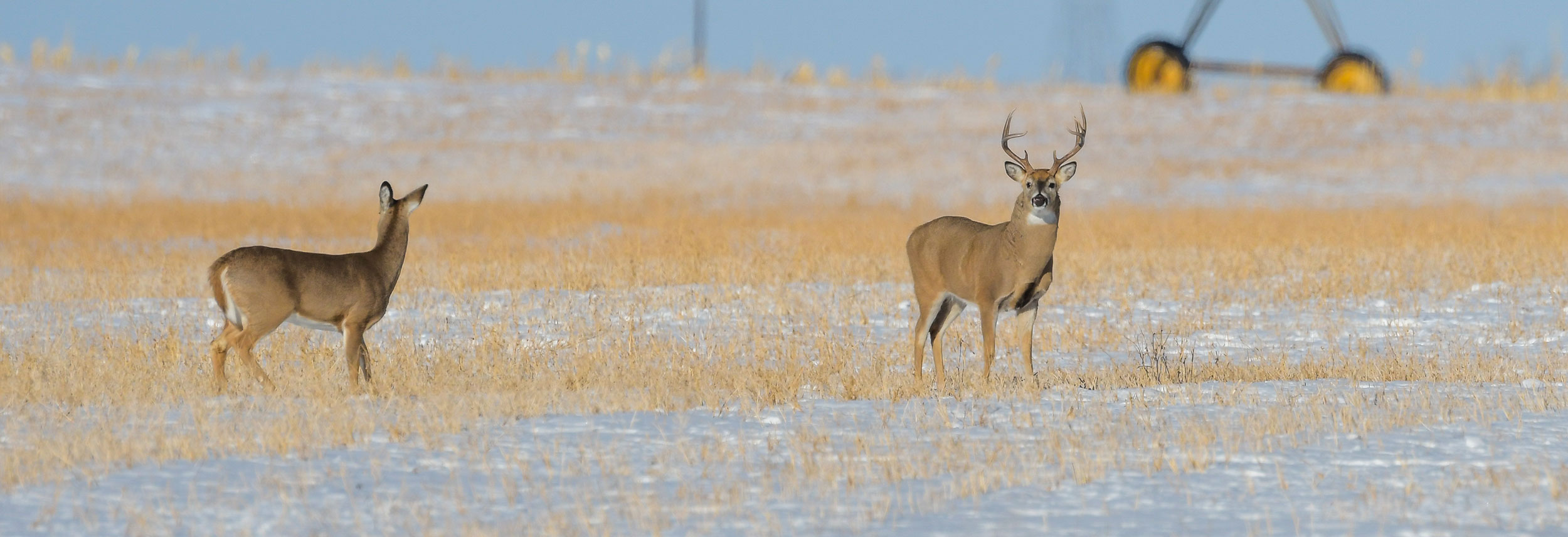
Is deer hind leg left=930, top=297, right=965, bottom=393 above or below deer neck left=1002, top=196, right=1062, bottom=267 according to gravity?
below

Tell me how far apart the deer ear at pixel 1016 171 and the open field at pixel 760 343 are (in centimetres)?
118

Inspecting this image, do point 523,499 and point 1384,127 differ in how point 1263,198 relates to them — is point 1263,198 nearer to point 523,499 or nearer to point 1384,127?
point 1384,127

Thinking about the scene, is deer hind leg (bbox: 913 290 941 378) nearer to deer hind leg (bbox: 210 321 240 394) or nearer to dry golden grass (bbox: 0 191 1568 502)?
dry golden grass (bbox: 0 191 1568 502)

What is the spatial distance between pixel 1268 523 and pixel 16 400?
20.5ft

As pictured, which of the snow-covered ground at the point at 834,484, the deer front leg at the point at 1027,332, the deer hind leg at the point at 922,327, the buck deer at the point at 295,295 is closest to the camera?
the snow-covered ground at the point at 834,484

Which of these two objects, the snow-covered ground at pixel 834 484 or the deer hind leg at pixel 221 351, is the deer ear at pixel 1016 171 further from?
the deer hind leg at pixel 221 351

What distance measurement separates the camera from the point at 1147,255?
17.5 m

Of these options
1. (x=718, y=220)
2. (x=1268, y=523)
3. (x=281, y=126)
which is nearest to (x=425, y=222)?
(x=718, y=220)

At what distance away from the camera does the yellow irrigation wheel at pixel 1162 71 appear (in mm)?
34688

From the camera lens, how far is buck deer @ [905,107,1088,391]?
9219mm

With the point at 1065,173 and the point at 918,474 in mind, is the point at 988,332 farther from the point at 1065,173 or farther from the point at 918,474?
the point at 918,474

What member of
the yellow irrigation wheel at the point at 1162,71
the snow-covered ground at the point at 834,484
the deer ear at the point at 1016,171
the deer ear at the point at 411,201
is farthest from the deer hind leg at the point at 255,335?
the yellow irrigation wheel at the point at 1162,71

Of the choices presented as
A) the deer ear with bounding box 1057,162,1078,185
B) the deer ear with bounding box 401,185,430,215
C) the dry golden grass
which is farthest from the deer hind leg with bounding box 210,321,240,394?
the deer ear with bounding box 1057,162,1078,185

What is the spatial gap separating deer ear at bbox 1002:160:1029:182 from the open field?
118 cm
